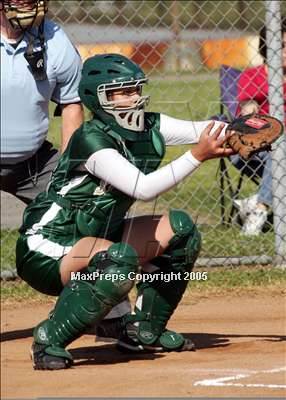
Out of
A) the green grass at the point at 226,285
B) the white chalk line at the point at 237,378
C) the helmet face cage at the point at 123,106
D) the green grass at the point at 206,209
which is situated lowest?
the green grass at the point at 206,209

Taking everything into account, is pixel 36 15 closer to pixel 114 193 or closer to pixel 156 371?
pixel 114 193

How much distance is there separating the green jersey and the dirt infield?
66cm

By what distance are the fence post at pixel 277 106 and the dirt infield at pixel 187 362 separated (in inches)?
30.3

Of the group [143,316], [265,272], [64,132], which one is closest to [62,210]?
[143,316]

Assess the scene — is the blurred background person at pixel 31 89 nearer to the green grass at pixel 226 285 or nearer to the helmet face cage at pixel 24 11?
the helmet face cage at pixel 24 11

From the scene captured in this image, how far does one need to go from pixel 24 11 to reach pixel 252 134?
1.73 metres

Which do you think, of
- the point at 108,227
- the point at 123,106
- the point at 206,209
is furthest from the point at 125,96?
the point at 206,209

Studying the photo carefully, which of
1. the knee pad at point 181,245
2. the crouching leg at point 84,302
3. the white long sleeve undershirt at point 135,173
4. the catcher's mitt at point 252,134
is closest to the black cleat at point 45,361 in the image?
the crouching leg at point 84,302

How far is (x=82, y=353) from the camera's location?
6.00m

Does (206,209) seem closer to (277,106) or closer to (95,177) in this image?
(277,106)

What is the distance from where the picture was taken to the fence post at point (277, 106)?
772 cm

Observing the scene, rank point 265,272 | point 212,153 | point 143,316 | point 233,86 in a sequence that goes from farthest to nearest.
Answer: point 233,86, point 265,272, point 143,316, point 212,153

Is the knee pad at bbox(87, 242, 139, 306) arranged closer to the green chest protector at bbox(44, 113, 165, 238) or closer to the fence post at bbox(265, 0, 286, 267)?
the green chest protector at bbox(44, 113, 165, 238)

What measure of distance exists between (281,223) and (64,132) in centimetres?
193
